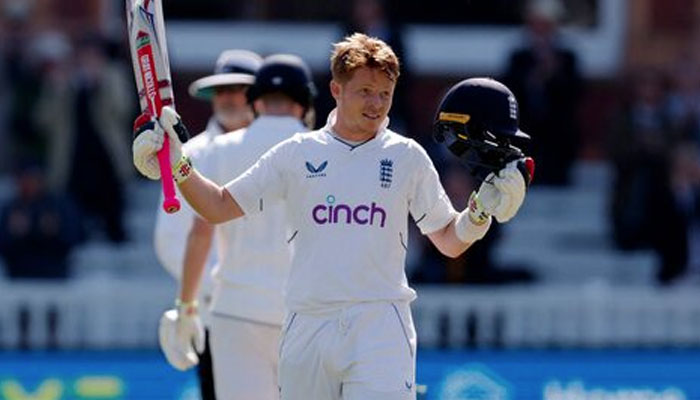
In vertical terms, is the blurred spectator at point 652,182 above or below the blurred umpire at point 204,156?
below

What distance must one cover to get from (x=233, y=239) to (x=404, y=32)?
6.68 metres

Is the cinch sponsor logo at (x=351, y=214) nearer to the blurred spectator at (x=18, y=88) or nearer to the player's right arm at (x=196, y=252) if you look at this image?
the player's right arm at (x=196, y=252)

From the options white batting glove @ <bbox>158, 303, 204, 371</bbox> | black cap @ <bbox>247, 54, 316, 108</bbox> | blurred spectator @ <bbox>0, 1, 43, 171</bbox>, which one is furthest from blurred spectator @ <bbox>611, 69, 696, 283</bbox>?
white batting glove @ <bbox>158, 303, 204, 371</bbox>

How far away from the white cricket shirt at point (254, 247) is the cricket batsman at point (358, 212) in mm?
1075

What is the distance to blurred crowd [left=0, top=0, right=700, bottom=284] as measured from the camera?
14.0 m

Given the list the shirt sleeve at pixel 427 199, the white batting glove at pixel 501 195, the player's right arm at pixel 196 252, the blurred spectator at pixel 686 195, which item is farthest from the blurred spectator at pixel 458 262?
the white batting glove at pixel 501 195

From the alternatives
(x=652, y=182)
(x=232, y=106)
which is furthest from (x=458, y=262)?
(x=232, y=106)

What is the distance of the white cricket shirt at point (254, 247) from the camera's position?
802 centimetres

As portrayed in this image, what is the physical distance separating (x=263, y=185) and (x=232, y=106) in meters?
1.91

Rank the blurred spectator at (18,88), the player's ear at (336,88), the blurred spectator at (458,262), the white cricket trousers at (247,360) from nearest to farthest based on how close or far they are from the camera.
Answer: the player's ear at (336,88), the white cricket trousers at (247,360), the blurred spectator at (458,262), the blurred spectator at (18,88)

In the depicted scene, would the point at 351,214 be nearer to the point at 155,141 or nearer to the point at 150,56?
the point at 155,141

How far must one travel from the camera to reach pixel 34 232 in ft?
45.8

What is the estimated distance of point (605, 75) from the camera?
16828 millimetres

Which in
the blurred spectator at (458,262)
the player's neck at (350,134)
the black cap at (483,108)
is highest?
the black cap at (483,108)
